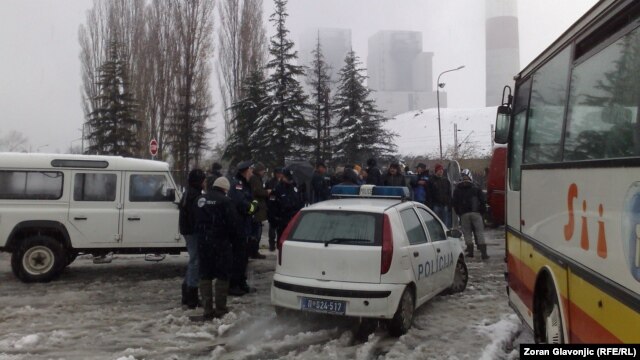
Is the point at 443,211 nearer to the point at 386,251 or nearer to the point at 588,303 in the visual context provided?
the point at 386,251

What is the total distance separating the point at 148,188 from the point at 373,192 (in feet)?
14.4

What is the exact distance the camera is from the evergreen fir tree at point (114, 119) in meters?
26.6

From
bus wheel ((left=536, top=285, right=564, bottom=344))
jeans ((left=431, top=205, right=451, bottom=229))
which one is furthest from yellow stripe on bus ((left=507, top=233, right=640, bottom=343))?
jeans ((left=431, top=205, right=451, bottom=229))

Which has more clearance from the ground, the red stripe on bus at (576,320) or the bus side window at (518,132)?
the bus side window at (518,132)

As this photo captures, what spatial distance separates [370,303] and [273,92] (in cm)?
2062

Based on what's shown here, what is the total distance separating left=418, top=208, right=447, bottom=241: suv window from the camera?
24.3 ft

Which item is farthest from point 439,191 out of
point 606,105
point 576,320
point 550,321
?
point 606,105

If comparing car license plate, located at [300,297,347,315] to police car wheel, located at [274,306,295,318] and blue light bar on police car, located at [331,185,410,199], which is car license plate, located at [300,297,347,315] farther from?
blue light bar on police car, located at [331,185,410,199]

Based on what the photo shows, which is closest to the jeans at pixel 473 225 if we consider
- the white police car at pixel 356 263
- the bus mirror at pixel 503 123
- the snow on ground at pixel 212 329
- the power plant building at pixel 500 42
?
the snow on ground at pixel 212 329

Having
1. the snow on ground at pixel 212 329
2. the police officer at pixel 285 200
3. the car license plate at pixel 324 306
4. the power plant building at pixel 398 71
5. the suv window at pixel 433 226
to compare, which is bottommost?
the snow on ground at pixel 212 329

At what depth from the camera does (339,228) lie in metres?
6.34

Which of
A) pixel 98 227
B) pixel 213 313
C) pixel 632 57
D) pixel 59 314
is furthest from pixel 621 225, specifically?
pixel 98 227

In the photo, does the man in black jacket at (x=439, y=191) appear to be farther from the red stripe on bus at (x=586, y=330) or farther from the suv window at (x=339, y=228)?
the red stripe on bus at (x=586, y=330)

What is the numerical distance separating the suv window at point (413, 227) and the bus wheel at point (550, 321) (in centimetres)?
201
